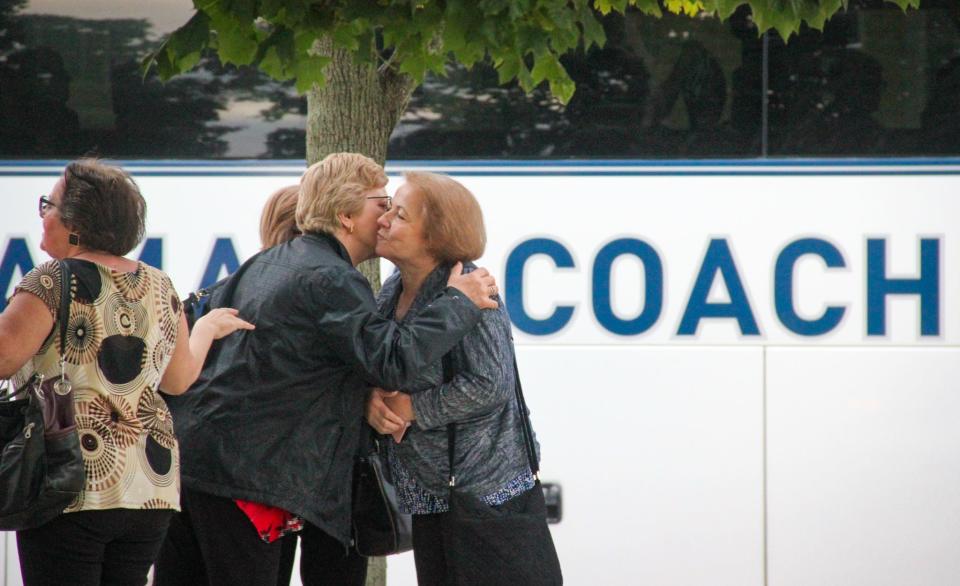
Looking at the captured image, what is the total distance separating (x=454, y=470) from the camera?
324cm

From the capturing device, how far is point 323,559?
135 inches

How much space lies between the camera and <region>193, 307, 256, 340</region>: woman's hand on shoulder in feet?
10.3

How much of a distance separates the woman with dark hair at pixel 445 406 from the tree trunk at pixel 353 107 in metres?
0.78

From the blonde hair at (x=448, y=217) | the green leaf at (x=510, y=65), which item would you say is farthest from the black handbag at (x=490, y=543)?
the green leaf at (x=510, y=65)

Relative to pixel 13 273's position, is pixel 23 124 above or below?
above

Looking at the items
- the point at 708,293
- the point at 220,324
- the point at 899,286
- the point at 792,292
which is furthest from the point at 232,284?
the point at 899,286

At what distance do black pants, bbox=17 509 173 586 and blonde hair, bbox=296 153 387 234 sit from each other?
83cm

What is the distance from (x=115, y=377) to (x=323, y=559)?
819mm

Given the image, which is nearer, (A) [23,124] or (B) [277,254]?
(B) [277,254]

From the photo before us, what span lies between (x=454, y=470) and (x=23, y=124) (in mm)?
2536

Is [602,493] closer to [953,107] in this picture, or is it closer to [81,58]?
[953,107]

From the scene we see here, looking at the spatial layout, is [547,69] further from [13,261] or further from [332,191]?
[13,261]

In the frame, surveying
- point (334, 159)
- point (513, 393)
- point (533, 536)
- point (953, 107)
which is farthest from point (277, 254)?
point (953, 107)

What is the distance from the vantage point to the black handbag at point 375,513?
3.33 meters
